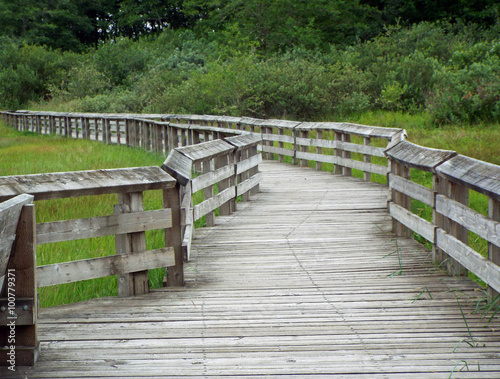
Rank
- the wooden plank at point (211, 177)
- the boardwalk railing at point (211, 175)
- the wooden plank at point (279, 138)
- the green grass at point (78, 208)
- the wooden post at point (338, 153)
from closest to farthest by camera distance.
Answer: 1. the green grass at point (78, 208)
2. the boardwalk railing at point (211, 175)
3. the wooden plank at point (211, 177)
4. the wooden post at point (338, 153)
5. the wooden plank at point (279, 138)

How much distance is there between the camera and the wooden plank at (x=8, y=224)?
3.28 meters

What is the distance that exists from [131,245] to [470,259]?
2.65 meters

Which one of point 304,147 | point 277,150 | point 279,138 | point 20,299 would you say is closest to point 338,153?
point 304,147

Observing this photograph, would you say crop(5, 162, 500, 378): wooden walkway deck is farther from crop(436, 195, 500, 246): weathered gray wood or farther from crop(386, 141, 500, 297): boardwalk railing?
crop(436, 195, 500, 246): weathered gray wood

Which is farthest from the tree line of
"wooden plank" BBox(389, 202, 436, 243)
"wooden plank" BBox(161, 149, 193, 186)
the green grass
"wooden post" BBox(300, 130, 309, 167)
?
"wooden plank" BBox(161, 149, 193, 186)

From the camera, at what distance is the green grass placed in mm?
5859

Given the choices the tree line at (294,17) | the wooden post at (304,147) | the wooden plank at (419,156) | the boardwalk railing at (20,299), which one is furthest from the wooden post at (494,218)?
the tree line at (294,17)

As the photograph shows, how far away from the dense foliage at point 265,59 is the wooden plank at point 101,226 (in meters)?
14.4

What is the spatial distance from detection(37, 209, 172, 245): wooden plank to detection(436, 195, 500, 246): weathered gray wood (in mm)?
2353

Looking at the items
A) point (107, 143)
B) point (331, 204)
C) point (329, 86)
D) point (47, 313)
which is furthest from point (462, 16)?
point (47, 313)

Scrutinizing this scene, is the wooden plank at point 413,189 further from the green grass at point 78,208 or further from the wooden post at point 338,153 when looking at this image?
the wooden post at point 338,153

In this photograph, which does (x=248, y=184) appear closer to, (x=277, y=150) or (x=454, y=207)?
(x=454, y=207)

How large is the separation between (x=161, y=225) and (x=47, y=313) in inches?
43.8

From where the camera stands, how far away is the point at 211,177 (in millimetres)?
8398
